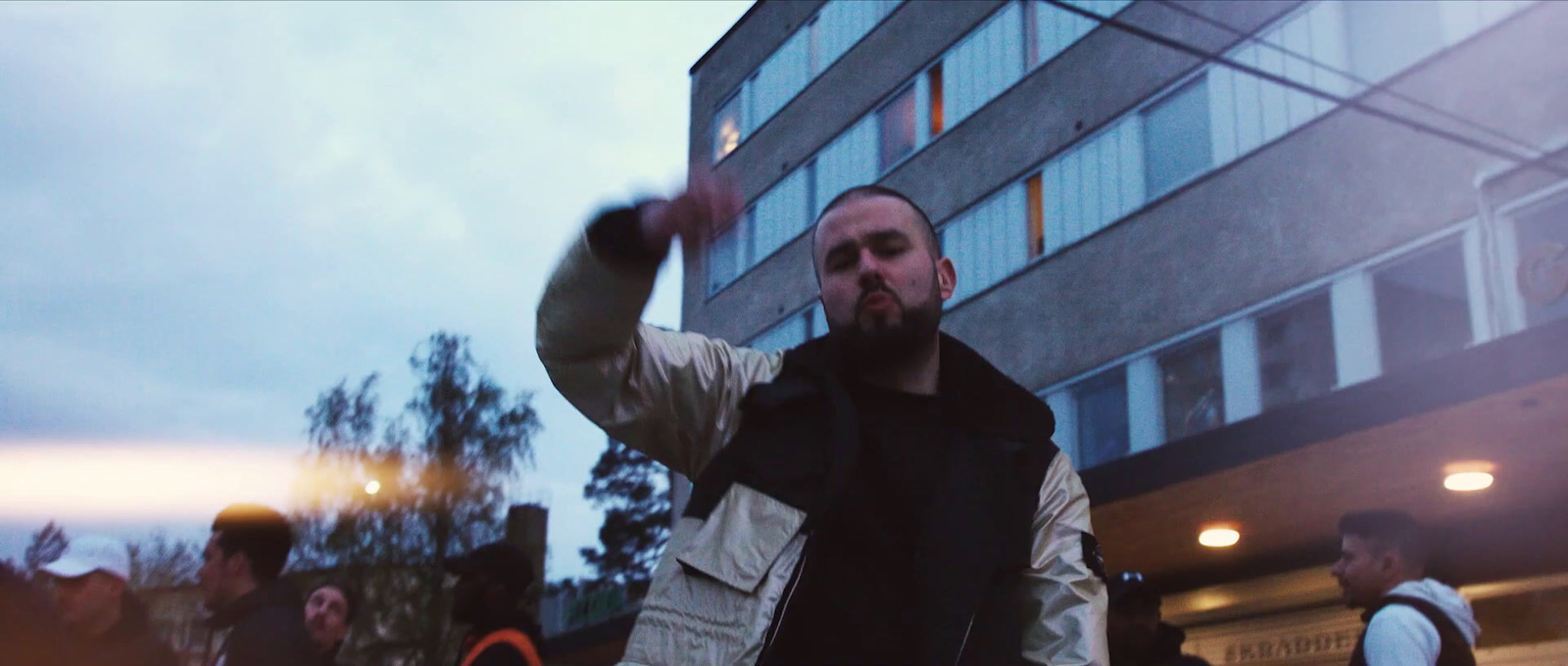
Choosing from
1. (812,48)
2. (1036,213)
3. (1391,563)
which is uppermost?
(812,48)

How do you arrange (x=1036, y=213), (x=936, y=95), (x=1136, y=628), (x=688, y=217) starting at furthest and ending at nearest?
1. (x=936, y=95)
2. (x=1036, y=213)
3. (x=1136, y=628)
4. (x=688, y=217)

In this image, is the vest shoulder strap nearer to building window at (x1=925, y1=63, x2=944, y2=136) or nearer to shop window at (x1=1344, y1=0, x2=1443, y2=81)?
shop window at (x1=1344, y1=0, x2=1443, y2=81)

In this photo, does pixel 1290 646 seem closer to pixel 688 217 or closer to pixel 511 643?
pixel 511 643

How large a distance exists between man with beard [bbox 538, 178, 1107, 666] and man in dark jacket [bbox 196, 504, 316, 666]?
2840 millimetres

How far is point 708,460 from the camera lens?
294 cm

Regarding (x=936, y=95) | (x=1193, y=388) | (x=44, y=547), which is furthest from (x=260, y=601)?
(x=936, y=95)

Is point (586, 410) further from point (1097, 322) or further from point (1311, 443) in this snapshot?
point (1097, 322)

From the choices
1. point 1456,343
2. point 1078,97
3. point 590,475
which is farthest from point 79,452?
point 590,475

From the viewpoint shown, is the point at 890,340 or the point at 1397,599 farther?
the point at 1397,599

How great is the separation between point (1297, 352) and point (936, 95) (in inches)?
368

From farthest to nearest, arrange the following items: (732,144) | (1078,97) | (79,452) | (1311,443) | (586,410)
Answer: (732,144) < (1078,97) < (1311,443) < (79,452) < (586,410)

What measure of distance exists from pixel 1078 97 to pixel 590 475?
46525 millimetres

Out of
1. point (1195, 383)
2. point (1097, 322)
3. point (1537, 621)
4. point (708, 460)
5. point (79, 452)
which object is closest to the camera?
point (708, 460)

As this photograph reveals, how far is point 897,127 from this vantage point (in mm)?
24484
